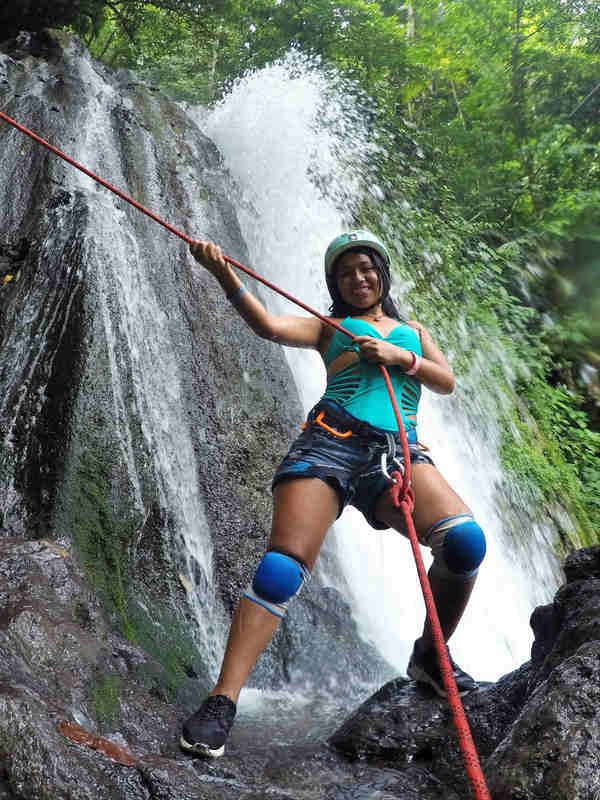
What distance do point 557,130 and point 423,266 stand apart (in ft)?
11.5

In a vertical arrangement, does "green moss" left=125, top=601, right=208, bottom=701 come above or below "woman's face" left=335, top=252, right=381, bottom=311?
below

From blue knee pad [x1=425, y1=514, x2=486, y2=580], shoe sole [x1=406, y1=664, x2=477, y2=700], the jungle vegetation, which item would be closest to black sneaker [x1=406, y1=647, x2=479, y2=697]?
shoe sole [x1=406, y1=664, x2=477, y2=700]

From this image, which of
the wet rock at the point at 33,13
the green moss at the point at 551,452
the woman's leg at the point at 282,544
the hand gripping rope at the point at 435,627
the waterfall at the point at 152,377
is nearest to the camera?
the hand gripping rope at the point at 435,627

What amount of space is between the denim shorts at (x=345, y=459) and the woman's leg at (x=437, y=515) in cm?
6

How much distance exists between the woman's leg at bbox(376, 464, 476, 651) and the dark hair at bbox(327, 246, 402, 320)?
656 mm

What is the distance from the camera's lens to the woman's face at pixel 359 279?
8.58 feet

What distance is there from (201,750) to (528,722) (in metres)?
0.87

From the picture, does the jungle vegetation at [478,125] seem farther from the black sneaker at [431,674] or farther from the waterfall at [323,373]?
the black sneaker at [431,674]

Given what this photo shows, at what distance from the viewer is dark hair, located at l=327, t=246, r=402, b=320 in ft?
8.60

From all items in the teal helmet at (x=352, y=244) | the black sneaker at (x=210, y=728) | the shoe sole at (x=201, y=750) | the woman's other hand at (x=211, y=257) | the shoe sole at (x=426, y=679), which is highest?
the teal helmet at (x=352, y=244)

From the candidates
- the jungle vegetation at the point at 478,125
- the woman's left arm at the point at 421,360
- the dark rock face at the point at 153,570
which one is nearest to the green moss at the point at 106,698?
the dark rock face at the point at 153,570

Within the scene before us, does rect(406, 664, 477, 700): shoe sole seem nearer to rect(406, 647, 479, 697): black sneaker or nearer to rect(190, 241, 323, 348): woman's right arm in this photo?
rect(406, 647, 479, 697): black sneaker

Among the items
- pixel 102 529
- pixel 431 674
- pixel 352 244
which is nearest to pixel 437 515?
pixel 431 674

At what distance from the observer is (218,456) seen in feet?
15.0
